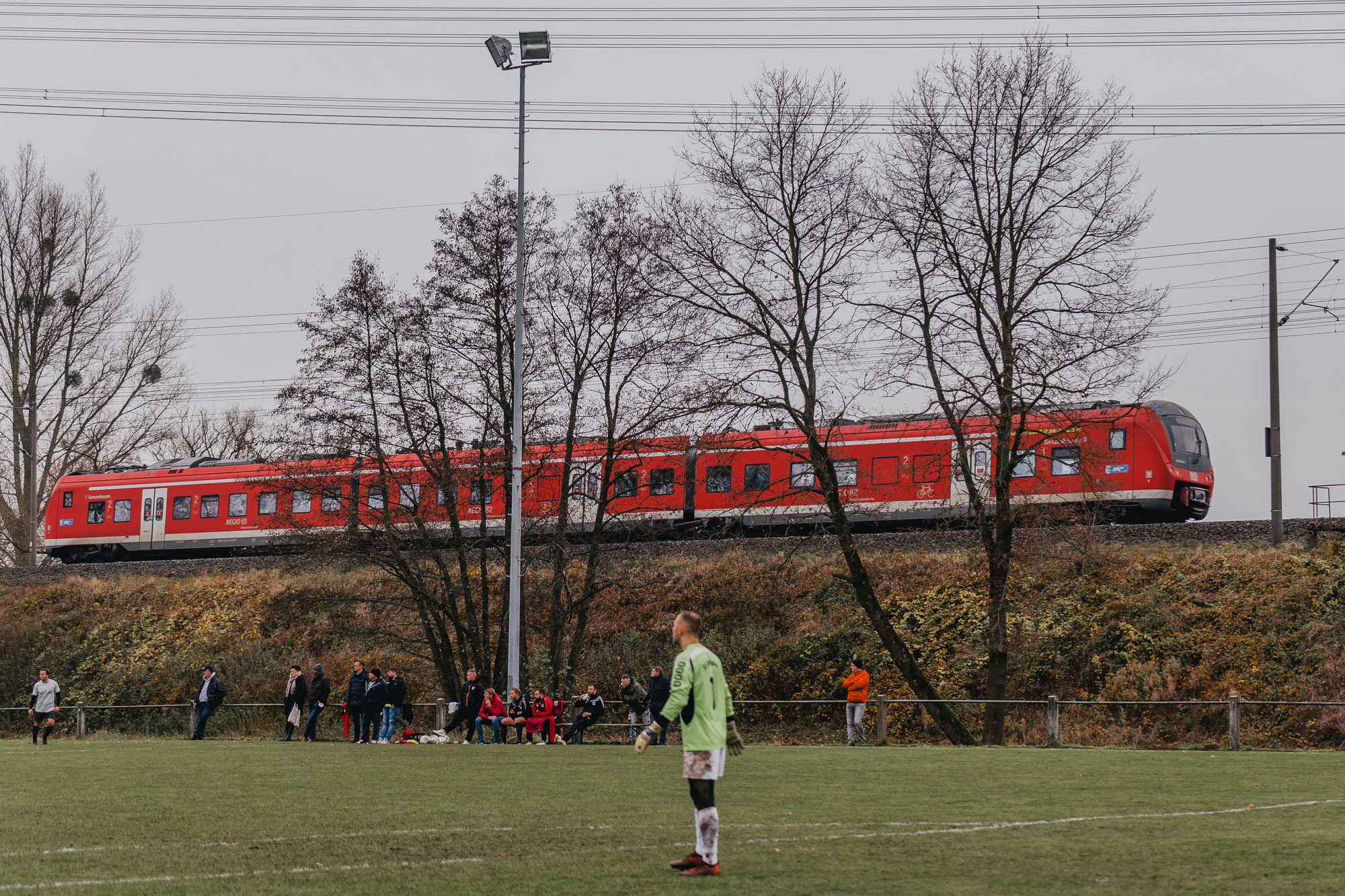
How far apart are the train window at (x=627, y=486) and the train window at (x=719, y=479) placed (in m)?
3.88

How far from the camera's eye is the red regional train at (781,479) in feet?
93.8

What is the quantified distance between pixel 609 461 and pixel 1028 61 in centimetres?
1278

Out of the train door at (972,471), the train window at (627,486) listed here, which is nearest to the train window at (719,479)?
the train window at (627,486)

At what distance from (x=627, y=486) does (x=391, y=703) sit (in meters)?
9.71

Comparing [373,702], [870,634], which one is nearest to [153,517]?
[373,702]

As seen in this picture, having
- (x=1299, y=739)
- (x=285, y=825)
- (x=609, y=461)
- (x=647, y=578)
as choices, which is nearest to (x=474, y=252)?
(x=609, y=461)

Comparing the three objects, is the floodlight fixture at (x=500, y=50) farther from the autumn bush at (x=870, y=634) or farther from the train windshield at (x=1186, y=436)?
the train windshield at (x=1186, y=436)

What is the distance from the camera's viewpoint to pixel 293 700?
2647 centimetres

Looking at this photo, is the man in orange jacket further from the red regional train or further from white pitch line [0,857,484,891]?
white pitch line [0,857,484,891]

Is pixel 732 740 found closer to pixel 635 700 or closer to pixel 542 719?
pixel 635 700

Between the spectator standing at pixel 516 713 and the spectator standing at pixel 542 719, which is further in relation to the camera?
the spectator standing at pixel 542 719

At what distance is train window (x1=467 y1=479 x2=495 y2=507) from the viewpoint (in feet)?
100

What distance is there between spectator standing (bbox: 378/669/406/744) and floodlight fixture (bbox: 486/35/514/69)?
1274 cm

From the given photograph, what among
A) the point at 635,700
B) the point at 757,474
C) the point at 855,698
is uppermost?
the point at 757,474
